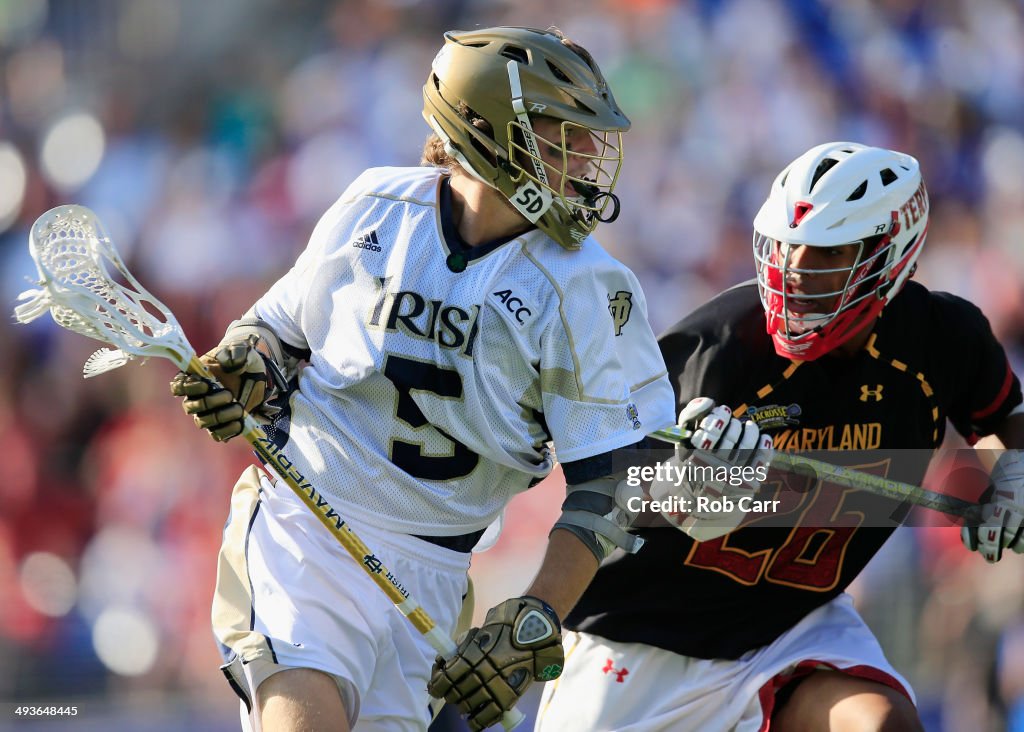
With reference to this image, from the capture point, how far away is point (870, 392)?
402cm

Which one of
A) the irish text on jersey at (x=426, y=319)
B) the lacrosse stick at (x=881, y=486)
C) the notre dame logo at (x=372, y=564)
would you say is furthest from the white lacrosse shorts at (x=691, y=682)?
the irish text on jersey at (x=426, y=319)

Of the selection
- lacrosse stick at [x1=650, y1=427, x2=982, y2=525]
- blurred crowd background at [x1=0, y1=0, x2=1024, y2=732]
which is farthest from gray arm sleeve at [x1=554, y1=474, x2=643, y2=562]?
blurred crowd background at [x1=0, y1=0, x2=1024, y2=732]

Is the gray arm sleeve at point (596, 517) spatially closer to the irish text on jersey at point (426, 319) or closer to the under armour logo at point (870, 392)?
the irish text on jersey at point (426, 319)

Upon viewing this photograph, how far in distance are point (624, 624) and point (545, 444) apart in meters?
1.11

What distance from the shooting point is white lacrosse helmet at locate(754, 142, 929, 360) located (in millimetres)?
3908

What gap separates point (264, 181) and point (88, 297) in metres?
4.89

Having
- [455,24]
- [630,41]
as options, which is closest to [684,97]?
[630,41]

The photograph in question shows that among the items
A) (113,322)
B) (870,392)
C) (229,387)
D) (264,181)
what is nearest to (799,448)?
(870,392)

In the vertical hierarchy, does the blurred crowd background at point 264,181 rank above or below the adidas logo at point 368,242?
below

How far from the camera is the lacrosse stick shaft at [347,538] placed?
9.81 feet

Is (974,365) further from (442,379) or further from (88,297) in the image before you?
(88,297)

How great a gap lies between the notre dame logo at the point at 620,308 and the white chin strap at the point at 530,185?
0.88 feet

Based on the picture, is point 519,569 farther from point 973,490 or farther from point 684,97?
point 684,97

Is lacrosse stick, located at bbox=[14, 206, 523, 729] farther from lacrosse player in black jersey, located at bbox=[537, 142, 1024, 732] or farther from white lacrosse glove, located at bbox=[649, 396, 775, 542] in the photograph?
lacrosse player in black jersey, located at bbox=[537, 142, 1024, 732]
